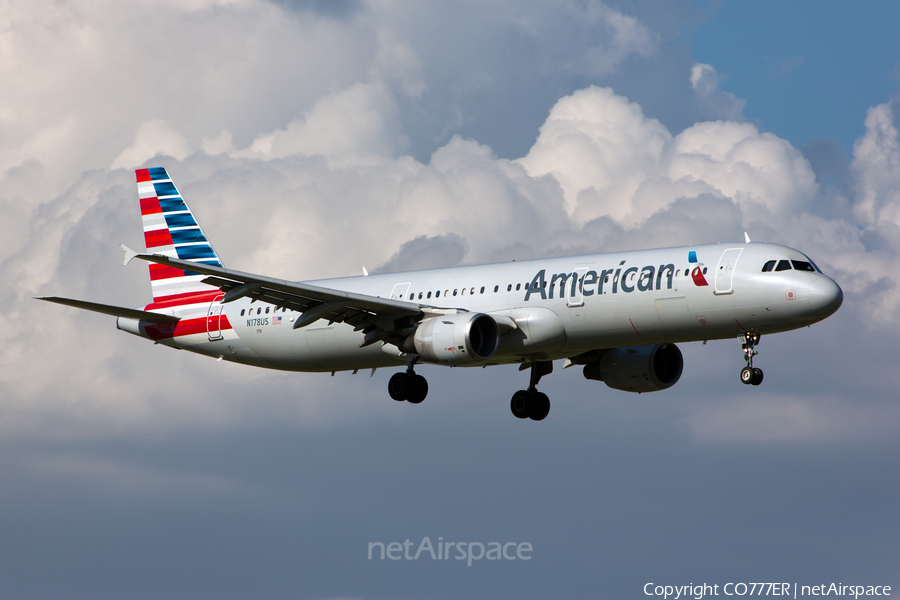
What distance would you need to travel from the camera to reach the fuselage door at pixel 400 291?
4728 cm

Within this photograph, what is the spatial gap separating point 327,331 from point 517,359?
815 centimetres

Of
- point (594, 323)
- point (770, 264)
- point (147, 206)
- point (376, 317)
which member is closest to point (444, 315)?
point (376, 317)

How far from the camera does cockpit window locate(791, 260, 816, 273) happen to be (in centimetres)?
3941

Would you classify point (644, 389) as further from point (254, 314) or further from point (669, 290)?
point (254, 314)

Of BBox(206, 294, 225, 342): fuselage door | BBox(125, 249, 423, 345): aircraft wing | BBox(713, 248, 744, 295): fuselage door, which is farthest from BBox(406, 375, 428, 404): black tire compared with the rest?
BBox(713, 248, 744, 295): fuselage door

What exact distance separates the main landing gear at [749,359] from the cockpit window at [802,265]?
270 centimetres

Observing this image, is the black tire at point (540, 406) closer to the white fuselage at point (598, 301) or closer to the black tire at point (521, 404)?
the black tire at point (521, 404)

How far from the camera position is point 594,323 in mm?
41594

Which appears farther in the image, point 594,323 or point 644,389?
point 644,389

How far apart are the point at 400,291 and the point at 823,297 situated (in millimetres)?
16947

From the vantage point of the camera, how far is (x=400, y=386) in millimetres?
46062

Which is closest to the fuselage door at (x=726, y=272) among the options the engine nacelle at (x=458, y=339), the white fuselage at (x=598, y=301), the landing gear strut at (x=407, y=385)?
the white fuselage at (x=598, y=301)

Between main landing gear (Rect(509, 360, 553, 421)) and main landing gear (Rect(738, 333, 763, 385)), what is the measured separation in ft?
35.9

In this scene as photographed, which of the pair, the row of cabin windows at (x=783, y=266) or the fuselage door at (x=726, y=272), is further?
the fuselage door at (x=726, y=272)
